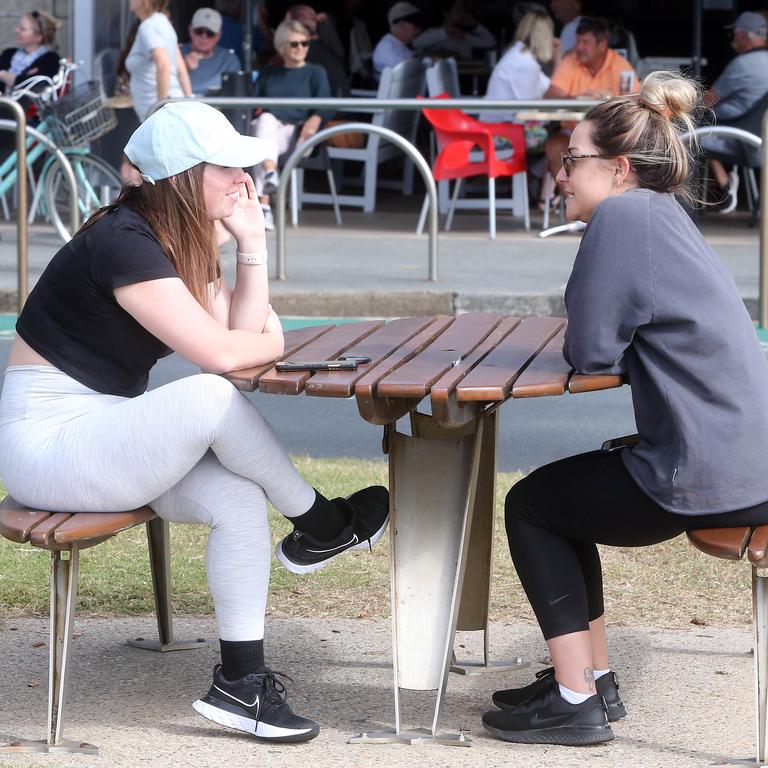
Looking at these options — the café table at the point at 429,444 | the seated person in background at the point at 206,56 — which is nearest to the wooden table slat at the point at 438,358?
the café table at the point at 429,444

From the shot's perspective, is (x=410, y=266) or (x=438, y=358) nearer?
(x=438, y=358)

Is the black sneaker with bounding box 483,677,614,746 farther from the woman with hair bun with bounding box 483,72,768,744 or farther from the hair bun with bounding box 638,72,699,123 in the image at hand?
the hair bun with bounding box 638,72,699,123

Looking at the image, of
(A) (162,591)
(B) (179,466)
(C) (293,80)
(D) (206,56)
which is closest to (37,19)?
(D) (206,56)

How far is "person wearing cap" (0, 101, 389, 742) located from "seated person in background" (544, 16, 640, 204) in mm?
8121

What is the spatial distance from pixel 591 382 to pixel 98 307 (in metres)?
1.05

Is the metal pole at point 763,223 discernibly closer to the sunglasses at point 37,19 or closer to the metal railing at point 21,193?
the metal railing at point 21,193

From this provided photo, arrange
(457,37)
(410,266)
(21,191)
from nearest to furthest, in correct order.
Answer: (21,191), (410,266), (457,37)

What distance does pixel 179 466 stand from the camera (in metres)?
2.98

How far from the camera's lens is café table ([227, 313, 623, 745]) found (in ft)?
9.29

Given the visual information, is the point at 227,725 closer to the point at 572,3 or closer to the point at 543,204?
the point at 543,204

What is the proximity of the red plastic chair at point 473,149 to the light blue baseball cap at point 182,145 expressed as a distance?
24.6 feet

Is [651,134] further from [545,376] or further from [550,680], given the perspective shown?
[550,680]

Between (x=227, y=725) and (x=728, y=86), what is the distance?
8595mm

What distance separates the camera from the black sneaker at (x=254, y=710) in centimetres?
303
